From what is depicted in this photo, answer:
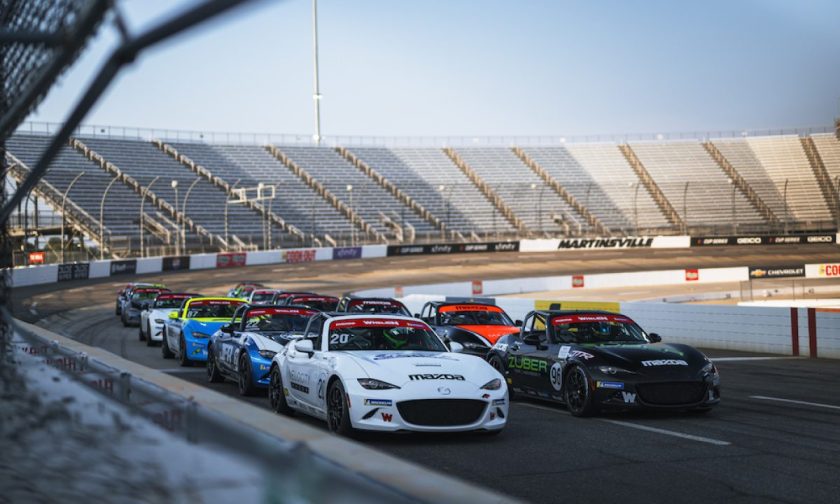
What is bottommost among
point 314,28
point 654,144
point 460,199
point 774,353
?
point 774,353

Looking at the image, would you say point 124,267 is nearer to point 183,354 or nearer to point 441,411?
point 183,354

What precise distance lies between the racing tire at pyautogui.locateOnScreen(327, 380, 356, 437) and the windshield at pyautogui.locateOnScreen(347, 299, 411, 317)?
9.62 metres

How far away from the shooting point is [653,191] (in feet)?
258

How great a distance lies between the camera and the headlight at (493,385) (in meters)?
9.00

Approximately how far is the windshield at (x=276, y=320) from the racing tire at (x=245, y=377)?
1.03m

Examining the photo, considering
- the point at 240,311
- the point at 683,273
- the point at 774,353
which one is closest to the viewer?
the point at 240,311

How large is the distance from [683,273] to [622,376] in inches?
1905

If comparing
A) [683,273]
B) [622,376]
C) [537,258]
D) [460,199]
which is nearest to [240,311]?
[622,376]

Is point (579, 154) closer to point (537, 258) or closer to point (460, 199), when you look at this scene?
point (460, 199)

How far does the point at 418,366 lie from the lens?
9.11 metres

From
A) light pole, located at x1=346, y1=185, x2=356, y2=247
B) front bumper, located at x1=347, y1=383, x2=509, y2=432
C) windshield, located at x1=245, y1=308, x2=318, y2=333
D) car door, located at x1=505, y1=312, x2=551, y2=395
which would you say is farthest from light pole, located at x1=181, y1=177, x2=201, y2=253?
front bumper, located at x1=347, y1=383, x2=509, y2=432

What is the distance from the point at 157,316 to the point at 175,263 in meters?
34.2

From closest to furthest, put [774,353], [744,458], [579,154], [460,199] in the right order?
[744,458] < [774,353] < [460,199] < [579,154]

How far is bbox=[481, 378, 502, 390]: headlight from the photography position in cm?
900
